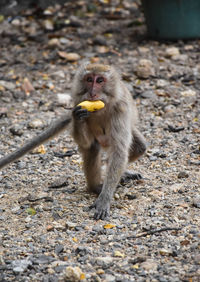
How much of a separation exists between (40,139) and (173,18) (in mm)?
4759

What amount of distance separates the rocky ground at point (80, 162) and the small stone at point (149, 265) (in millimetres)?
24

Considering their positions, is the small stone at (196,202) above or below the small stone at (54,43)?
below

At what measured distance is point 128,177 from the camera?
595 cm

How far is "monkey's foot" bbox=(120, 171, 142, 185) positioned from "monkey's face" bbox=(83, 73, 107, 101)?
1.06 m

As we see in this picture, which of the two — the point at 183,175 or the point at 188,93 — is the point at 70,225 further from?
the point at 188,93

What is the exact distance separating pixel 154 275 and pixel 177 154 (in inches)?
104

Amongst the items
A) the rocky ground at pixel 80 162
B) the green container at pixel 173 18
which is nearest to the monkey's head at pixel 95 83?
the rocky ground at pixel 80 162

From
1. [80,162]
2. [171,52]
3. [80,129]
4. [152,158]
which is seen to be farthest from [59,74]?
[80,129]

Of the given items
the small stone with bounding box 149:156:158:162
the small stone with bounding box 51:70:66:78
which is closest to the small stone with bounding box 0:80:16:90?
the small stone with bounding box 51:70:66:78

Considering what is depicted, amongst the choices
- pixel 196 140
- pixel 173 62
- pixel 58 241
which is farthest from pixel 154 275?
pixel 173 62

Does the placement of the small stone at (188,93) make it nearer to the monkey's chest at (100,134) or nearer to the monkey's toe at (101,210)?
the monkey's chest at (100,134)

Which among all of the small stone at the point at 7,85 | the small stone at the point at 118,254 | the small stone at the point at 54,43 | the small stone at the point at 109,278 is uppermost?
the small stone at the point at 54,43

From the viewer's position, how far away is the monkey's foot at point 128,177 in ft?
19.4

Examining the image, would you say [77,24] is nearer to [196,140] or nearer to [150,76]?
[150,76]
